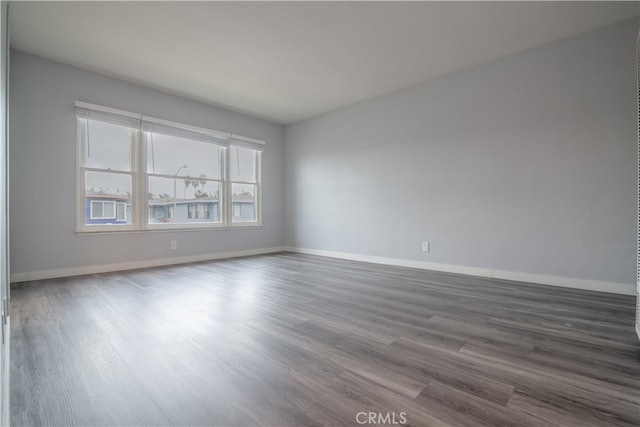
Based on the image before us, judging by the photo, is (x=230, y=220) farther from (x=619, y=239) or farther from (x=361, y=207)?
(x=619, y=239)

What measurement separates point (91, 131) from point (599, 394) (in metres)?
5.31

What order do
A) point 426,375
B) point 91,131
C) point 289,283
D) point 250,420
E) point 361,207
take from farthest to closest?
1. point 361,207
2. point 91,131
3. point 289,283
4. point 426,375
5. point 250,420

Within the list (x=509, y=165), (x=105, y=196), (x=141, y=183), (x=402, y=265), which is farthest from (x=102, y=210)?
(x=509, y=165)

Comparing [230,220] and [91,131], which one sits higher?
[91,131]

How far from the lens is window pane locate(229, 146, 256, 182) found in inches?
210

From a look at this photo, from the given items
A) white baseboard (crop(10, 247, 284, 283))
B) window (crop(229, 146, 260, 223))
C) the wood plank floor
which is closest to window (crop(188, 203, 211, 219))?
window (crop(229, 146, 260, 223))

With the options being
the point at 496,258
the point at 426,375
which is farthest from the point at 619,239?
the point at 426,375

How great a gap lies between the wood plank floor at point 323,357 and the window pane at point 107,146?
5.83ft

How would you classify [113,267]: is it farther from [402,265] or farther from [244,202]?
[402,265]

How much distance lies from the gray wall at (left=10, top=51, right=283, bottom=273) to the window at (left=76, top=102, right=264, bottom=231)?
0.14 m

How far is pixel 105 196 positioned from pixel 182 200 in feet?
3.39

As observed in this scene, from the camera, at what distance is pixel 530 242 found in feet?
10.7

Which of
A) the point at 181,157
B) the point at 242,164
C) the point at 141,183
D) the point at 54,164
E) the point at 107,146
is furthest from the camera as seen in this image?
the point at 242,164

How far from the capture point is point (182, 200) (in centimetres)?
468
